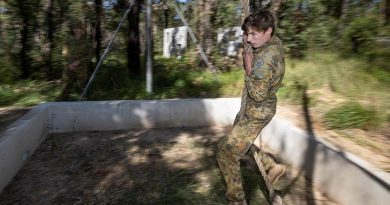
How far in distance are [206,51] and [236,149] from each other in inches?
242

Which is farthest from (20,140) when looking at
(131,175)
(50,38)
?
(50,38)

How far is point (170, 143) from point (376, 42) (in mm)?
4866

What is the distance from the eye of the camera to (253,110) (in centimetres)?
307

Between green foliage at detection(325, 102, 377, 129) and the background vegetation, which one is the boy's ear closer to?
green foliage at detection(325, 102, 377, 129)

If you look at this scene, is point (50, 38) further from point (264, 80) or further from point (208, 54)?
point (264, 80)

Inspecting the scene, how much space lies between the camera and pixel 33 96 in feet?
21.9

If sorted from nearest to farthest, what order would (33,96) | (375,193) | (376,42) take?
(375,193) < (33,96) < (376,42)

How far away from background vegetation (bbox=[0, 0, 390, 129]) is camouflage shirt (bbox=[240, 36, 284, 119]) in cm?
246

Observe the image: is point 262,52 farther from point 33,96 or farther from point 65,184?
point 33,96

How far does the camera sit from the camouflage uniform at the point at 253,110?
294cm

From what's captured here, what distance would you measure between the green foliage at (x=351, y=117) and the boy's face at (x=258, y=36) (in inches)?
85.9

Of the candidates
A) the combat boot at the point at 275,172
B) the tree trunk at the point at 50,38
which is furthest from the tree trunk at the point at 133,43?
the combat boot at the point at 275,172

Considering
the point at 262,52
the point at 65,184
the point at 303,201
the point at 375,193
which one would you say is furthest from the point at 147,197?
the point at 375,193

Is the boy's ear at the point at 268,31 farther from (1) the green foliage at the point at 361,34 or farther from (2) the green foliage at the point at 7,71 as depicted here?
(2) the green foliage at the point at 7,71
